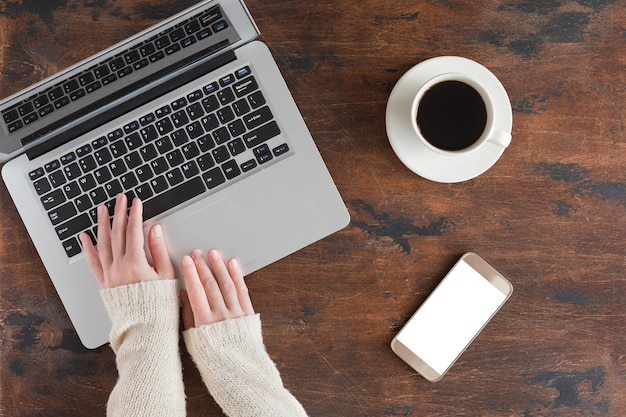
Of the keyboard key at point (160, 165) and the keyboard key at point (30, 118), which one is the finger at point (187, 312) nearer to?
the keyboard key at point (160, 165)

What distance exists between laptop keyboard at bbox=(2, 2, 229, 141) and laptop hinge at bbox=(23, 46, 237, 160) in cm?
2

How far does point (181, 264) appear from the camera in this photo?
0.87 m

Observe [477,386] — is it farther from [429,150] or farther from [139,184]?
[139,184]

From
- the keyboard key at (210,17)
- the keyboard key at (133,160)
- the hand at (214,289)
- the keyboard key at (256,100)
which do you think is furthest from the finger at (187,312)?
the keyboard key at (210,17)

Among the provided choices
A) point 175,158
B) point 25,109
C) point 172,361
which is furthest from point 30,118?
point 172,361

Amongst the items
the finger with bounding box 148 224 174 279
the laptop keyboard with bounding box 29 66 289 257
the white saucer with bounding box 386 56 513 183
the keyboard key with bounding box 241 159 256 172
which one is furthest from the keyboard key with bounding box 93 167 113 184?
the white saucer with bounding box 386 56 513 183

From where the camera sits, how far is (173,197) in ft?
2.77

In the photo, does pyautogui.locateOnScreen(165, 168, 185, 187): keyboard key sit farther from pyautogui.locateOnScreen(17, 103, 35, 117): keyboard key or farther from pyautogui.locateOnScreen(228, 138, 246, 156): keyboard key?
pyautogui.locateOnScreen(17, 103, 35, 117): keyboard key

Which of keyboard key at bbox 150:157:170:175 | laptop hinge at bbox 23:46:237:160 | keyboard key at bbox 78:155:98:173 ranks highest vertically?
laptop hinge at bbox 23:46:237:160

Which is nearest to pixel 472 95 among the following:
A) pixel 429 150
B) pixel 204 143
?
pixel 429 150

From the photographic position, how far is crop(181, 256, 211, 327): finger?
86 centimetres

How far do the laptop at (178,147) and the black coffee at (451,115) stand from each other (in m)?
0.17

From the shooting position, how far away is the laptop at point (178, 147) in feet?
2.75

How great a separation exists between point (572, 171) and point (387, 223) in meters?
0.30
